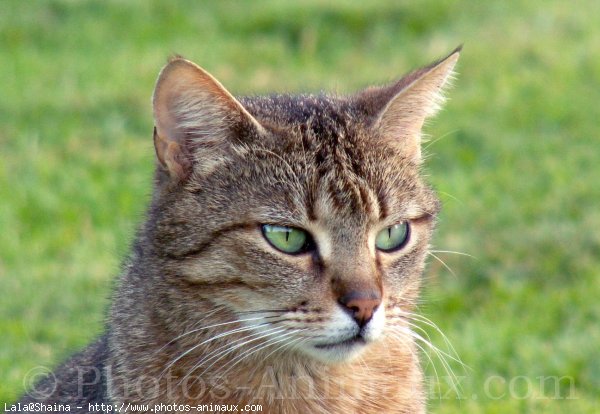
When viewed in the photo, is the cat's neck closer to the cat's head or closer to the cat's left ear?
the cat's head

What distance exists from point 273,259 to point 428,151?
438cm

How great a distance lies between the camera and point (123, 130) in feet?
30.8

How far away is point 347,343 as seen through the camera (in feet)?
13.2

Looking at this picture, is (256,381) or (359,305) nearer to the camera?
(359,305)

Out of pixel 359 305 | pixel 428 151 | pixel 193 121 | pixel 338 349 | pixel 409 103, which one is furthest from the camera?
pixel 428 151

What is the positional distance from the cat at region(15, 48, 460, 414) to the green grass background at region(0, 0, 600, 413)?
2.36ft

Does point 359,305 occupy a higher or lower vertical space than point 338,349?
higher

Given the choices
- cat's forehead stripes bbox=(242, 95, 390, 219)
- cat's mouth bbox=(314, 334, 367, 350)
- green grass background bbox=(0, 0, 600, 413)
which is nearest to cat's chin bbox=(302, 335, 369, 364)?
cat's mouth bbox=(314, 334, 367, 350)

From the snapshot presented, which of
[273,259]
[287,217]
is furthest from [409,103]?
[273,259]

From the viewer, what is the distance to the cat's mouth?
400cm

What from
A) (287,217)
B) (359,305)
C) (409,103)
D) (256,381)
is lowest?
(256,381)

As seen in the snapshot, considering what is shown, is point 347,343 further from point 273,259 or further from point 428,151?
point 428,151

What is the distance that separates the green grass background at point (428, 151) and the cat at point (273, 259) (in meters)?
0.72

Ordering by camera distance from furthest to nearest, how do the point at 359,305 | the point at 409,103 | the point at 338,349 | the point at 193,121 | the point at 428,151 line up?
the point at 428,151, the point at 409,103, the point at 193,121, the point at 338,349, the point at 359,305
